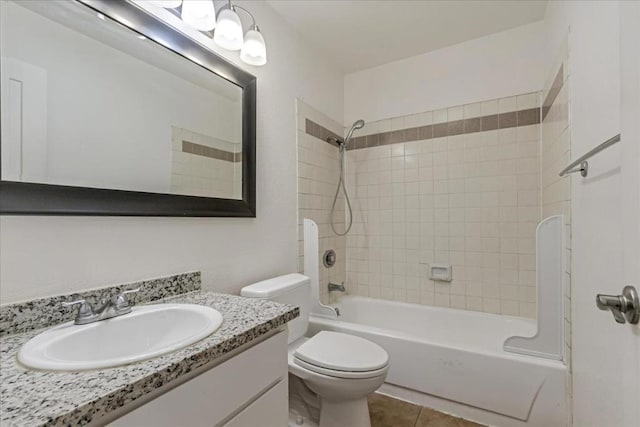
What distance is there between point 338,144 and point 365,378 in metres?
1.85

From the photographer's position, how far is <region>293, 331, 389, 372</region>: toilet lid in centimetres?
128

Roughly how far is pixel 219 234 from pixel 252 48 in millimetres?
928

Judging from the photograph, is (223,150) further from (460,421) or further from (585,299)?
(460,421)

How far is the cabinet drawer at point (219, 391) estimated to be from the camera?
58 centimetres

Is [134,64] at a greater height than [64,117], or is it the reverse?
[134,64]

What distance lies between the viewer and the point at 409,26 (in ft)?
6.55

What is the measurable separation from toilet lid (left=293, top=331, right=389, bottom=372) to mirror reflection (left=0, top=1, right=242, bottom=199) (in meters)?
0.88

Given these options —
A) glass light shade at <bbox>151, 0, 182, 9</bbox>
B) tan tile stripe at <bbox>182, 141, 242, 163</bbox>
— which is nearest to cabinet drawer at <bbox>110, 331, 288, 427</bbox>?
tan tile stripe at <bbox>182, 141, 242, 163</bbox>

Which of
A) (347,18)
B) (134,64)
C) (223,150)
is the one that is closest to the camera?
(134,64)

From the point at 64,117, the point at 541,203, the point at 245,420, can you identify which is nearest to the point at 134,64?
the point at 64,117

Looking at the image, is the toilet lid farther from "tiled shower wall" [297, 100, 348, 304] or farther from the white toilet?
"tiled shower wall" [297, 100, 348, 304]

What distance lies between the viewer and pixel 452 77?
2254 mm

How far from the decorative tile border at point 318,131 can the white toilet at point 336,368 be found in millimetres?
1151

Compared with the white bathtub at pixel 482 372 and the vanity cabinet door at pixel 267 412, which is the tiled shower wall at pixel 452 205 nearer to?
the white bathtub at pixel 482 372
